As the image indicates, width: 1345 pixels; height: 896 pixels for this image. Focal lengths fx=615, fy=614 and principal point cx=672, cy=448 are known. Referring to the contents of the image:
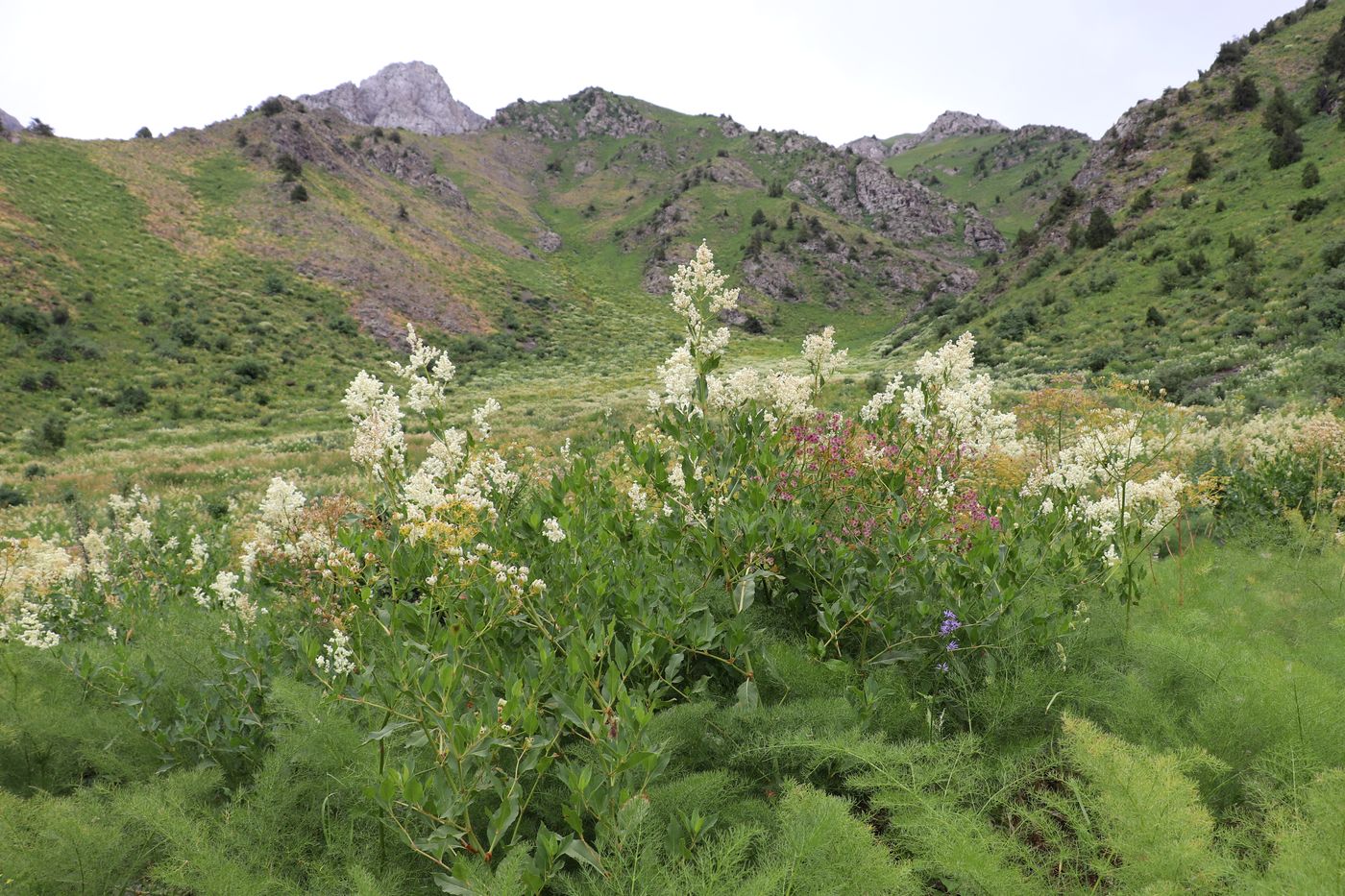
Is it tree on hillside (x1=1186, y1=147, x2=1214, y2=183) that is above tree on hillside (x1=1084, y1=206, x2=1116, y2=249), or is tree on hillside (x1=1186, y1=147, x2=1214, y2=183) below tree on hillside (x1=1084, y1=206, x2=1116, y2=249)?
above

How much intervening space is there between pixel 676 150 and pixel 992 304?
110 m

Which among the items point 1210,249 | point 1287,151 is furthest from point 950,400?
point 1287,151

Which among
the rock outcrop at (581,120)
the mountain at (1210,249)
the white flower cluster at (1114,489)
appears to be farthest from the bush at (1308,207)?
the rock outcrop at (581,120)

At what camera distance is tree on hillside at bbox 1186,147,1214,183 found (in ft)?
139

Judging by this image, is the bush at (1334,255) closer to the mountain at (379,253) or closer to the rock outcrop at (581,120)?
the mountain at (379,253)

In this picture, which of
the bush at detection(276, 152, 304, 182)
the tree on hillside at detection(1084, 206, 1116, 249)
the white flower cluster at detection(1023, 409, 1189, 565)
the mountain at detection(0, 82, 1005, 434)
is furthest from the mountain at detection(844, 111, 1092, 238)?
the white flower cluster at detection(1023, 409, 1189, 565)

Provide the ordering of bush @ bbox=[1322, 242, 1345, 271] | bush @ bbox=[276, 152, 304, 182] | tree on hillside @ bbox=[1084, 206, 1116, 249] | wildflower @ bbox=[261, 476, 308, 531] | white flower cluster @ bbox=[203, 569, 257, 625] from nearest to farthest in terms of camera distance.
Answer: white flower cluster @ bbox=[203, 569, 257, 625]
wildflower @ bbox=[261, 476, 308, 531]
bush @ bbox=[1322, 242, 1345, 271]
tree on hillside @ bbox=[1084, 206, 1116, 249]
bush @ bbox=[276, 152, 304, 182]

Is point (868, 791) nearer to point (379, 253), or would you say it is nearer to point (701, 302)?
point (701, 302)

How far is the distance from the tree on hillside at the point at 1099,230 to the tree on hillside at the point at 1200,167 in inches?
214

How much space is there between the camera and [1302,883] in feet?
6.00

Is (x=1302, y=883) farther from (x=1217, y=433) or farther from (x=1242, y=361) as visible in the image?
(x=1242, y=361)

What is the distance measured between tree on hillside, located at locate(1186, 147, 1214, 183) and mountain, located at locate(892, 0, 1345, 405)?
0.09 metres

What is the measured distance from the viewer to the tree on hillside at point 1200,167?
139ft

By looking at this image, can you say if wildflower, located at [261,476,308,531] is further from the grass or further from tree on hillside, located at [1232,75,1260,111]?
tree on hillside, located at [1232,75,1260,111]
